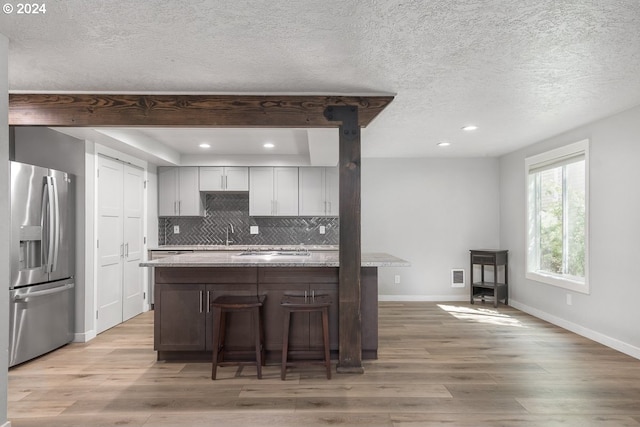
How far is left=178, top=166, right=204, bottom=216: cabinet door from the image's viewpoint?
634cm

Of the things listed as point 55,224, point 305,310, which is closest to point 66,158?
point 55,224

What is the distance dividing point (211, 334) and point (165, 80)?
Result: 2.13 metres

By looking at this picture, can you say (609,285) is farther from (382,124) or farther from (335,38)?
(335,38)

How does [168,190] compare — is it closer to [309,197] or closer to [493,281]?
[309,197]

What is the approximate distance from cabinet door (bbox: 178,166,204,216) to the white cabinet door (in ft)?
2.23

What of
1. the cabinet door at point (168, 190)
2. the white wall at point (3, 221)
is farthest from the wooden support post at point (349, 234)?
the cabinet door at point (168, 190)

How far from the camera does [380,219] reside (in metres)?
6.46

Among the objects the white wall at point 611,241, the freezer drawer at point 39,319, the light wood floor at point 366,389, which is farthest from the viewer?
the white wall at point 611,241

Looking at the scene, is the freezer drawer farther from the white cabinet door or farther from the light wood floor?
the white cabinet door

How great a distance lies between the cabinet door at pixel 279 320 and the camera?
349cm

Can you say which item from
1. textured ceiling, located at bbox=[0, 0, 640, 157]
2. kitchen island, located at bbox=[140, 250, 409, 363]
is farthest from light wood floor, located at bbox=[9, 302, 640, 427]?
textured ceiling, located at bbox=[0, 0, 640, 157]

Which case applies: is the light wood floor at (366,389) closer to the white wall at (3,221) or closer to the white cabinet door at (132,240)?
the white wall at (3,221)

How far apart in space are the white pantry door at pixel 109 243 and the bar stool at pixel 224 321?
6.51 ft

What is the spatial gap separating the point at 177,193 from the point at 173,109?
10.7 ft
